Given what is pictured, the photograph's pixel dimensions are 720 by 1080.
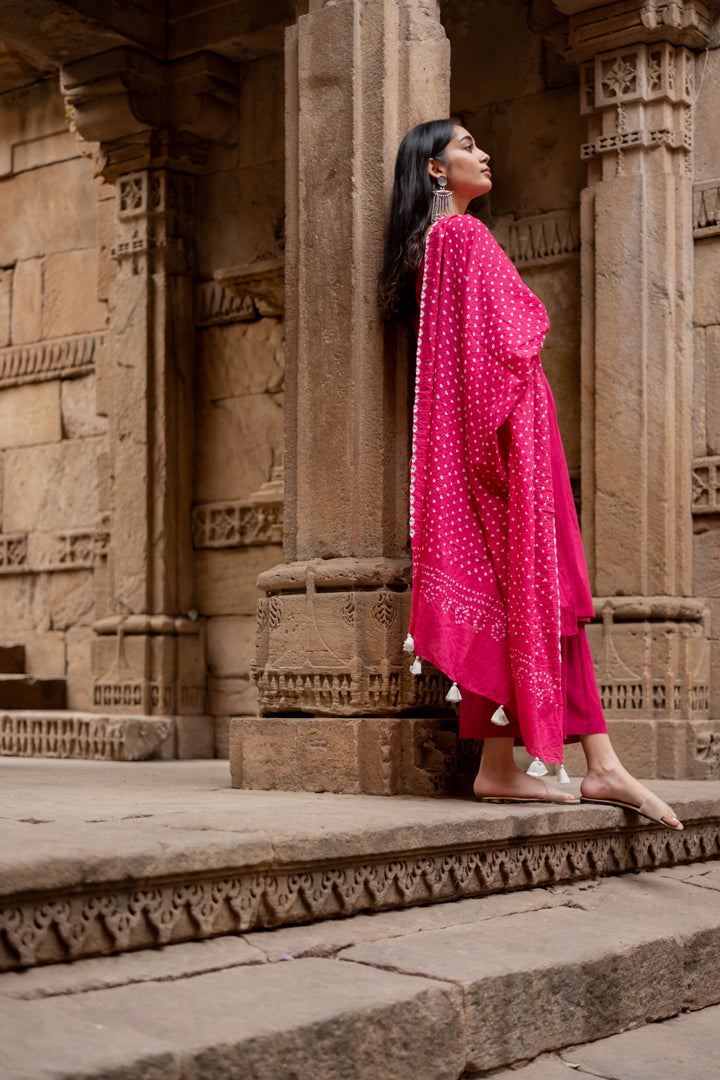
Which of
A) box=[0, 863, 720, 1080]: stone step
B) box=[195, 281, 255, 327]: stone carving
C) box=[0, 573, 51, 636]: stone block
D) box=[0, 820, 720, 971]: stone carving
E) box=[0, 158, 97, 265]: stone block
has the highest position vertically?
box=[0, 158, 97, 265]: stone block

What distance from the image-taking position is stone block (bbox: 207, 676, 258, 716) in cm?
759

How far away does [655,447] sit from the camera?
6.07m

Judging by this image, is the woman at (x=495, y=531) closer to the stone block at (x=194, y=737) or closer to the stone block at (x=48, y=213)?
the stone block at (x=194, y=737)

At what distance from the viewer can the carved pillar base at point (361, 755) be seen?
416 cm

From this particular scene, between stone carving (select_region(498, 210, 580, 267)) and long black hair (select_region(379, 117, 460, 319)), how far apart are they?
2330 millimetres

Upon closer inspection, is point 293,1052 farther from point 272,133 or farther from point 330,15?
point 272,133

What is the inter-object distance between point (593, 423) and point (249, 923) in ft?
13.0

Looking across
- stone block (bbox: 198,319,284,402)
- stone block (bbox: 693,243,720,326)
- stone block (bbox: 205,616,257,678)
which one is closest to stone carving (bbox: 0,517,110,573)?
stone block (bbox: 205,616,257,678)

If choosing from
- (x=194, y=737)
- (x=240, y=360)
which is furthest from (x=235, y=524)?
(x=194, y=737)

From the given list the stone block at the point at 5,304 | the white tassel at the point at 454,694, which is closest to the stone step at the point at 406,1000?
the white tassel at the point at 454,694

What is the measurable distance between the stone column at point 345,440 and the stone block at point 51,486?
4.08 metres

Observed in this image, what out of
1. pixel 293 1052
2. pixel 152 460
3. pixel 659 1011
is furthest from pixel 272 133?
pixel 293 1052

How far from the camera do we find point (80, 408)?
27.9ft

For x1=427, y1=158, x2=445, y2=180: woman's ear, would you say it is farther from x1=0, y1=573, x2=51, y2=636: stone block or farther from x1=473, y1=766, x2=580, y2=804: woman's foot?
x1=0, y1=573, x2=51, y2=636: stone block
